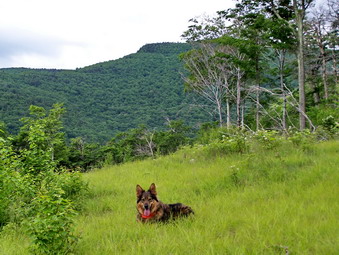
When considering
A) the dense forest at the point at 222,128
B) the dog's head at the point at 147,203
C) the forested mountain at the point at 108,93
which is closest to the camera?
the dog's head at the point at 147,203

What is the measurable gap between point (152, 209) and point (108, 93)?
100939 millimetres

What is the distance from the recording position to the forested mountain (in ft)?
243

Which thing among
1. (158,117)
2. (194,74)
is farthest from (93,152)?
(158,117)

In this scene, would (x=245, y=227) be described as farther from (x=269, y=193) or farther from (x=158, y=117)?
(x=158, y=117)

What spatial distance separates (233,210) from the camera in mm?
5090

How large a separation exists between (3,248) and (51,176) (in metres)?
2.72

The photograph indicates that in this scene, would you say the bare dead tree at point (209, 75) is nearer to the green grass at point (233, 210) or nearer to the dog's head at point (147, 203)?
the green grass at point (233, 210)

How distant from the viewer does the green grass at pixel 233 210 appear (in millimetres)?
3770

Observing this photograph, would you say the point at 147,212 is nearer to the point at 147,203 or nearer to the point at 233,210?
the point at 147,203

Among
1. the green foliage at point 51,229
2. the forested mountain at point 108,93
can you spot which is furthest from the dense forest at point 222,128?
the forested mountain at point 108,93

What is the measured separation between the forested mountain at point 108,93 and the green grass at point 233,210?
47252mm

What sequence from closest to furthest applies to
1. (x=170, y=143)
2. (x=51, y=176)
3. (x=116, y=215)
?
(x=116, y=215) → (x=51, y=176) → (x=170, y=143)

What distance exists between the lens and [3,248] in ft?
13.9

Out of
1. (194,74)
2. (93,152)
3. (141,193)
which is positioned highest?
(194,74)
